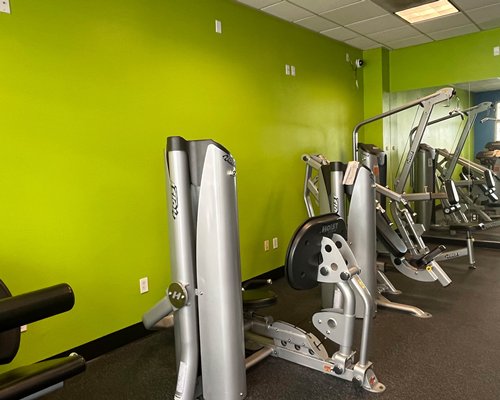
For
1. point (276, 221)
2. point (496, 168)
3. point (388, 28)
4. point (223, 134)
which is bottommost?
point (276, 221)

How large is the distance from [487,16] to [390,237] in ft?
9.10

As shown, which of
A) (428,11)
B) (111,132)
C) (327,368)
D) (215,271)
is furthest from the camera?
(428,11)

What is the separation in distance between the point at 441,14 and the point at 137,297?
4.09 meters

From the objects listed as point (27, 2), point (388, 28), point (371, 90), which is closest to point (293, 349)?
point (27, 2)

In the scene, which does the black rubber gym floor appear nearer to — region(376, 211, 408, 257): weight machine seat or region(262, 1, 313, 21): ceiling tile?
region(376, 211, 408, 257): weight machine seat

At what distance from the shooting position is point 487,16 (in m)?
4.33

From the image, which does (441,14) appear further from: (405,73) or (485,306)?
(485,306)

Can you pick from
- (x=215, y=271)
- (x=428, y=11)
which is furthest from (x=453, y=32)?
(x=215, y=271)

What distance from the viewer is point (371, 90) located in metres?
5.57

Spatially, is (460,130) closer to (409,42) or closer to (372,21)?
(409,42)

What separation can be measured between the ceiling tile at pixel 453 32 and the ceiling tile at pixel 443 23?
4.7 inches

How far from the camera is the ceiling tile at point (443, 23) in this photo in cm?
434

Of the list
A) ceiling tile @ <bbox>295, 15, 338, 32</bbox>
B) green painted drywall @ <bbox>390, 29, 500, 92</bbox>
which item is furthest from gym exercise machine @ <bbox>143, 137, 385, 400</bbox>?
green painted drywall @ <bbox>390, 29, 500, 92</bbox>

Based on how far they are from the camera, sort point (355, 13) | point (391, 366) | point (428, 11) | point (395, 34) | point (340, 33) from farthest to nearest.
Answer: point (395, 34), point (340, 33), point (428, 11), point (355, 13), point (391, 366)
